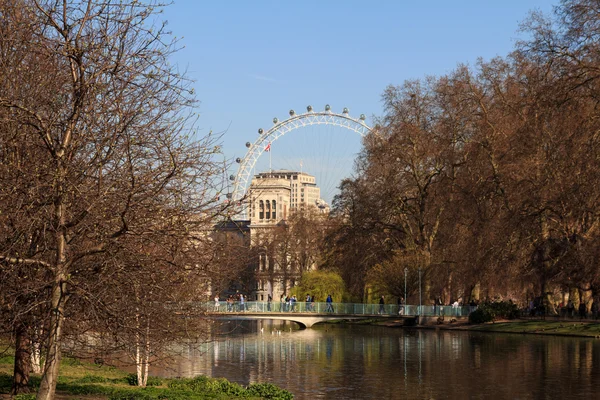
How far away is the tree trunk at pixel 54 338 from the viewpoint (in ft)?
51.6

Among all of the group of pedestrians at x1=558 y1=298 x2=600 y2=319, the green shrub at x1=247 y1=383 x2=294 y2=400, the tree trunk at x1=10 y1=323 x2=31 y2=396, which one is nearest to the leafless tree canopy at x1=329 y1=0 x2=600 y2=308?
the group of pedestrians at x1=558 y1=298 x2=600 y2=319

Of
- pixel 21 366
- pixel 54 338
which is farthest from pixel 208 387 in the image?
pixel 54 338

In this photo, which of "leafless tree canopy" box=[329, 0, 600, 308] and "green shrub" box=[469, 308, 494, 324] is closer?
"leafless tree canopy" box=[329, 0, 600, 308]

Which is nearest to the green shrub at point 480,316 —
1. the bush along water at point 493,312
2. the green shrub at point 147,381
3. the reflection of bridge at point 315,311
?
the bush along water at point 493,312

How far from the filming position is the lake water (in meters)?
30.7

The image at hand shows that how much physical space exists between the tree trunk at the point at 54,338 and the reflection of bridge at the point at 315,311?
53490mm

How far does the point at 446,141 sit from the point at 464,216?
6.55 metres

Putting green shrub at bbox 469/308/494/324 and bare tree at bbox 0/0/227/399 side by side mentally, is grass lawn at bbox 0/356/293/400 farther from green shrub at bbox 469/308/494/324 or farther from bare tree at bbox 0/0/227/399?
green shrub at bbox 469/308/494/324

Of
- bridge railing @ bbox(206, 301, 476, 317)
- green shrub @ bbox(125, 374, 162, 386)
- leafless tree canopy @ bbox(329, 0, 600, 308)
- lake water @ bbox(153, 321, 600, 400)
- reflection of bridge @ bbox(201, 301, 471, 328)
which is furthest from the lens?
reflection of bridge @ bbox(201, 301, 471, 328)

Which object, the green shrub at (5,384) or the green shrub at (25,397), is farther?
the green shrub at (5,384)

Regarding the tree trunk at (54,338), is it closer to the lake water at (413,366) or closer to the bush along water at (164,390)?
the bush along water at (164,390)

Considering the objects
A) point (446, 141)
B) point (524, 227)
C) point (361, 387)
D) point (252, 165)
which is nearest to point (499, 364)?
point (361, 387)

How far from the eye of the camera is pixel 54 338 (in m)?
15.8

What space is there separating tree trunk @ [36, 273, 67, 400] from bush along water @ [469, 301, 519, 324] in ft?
161
